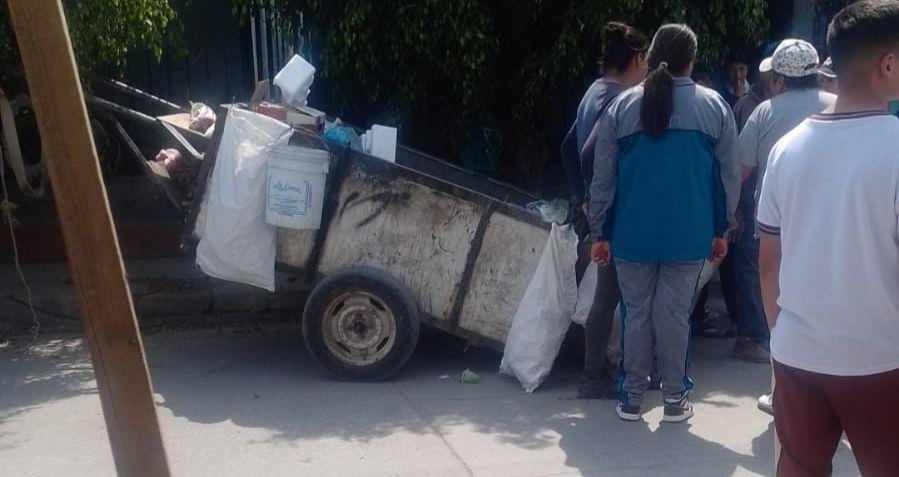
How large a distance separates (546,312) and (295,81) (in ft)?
6.06

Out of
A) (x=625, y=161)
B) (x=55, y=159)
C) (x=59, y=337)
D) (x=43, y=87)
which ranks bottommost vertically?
(x=59, y=337)

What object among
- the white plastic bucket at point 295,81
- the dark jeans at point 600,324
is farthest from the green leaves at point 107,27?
the dark jeans at point 600,324

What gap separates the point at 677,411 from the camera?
5.12 metres

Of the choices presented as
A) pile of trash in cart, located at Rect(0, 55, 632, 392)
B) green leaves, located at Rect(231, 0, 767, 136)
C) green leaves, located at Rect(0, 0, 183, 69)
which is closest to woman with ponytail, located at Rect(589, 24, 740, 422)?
pile of trash in cart, located at Rect(0, 55, 632, 392)

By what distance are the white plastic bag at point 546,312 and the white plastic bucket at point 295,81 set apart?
1.60 metres

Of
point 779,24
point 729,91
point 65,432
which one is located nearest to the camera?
point 65,432

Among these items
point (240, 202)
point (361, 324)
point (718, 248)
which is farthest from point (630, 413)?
point (240, 202)

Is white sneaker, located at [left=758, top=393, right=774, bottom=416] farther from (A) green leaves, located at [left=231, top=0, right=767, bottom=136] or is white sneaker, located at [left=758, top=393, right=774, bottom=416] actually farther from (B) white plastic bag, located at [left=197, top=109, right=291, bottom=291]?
(A) green leaves, located at [left=231, top=0, right=767, bottom=136]

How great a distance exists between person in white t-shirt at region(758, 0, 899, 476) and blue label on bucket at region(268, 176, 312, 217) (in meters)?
2.97

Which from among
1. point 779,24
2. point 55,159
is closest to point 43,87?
point 55,159

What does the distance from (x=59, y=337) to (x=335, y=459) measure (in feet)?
9.55

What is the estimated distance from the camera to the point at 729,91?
25.6 ft

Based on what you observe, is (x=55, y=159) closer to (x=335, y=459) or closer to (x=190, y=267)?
(x=335, y=459)

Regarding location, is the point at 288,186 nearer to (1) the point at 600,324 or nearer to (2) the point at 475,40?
(1) the point at 600,324
